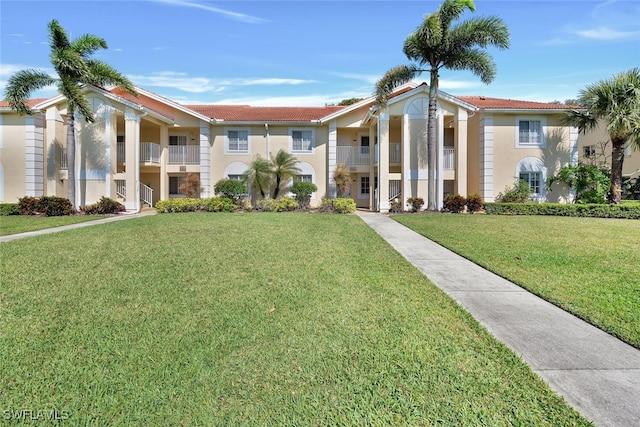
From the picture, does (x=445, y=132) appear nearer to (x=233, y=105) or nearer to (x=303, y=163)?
(x=303, y=163)

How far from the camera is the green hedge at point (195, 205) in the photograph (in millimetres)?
18844

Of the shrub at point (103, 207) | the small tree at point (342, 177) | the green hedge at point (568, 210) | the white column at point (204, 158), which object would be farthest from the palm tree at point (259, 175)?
the green hedge at point (568, 210)

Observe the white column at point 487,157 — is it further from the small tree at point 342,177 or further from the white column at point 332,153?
the white column at point 332,153

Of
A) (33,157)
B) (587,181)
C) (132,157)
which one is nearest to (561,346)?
(587,181)

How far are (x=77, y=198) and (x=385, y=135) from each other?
18019 millimetres

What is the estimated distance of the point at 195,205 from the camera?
757 inches

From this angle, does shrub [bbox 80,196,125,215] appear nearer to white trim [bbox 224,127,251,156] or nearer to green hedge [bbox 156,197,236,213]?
green hedge [bbox 156,197,236,213]

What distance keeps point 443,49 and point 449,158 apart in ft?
20.3

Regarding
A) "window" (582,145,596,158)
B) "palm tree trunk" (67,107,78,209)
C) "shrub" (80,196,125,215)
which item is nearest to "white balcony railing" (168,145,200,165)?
"shrub" (80,196,125,215)

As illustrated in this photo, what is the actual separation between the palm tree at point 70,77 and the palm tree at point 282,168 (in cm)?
882

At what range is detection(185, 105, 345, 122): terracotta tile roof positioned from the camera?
73.1ft

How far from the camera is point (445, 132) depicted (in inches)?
933

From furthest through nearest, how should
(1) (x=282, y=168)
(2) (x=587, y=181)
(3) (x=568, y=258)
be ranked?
(1) (x=282, y=168)
(2) (x=587, y=181)
(3) (x=568, y=258)

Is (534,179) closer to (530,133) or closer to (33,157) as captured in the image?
(530,133)
